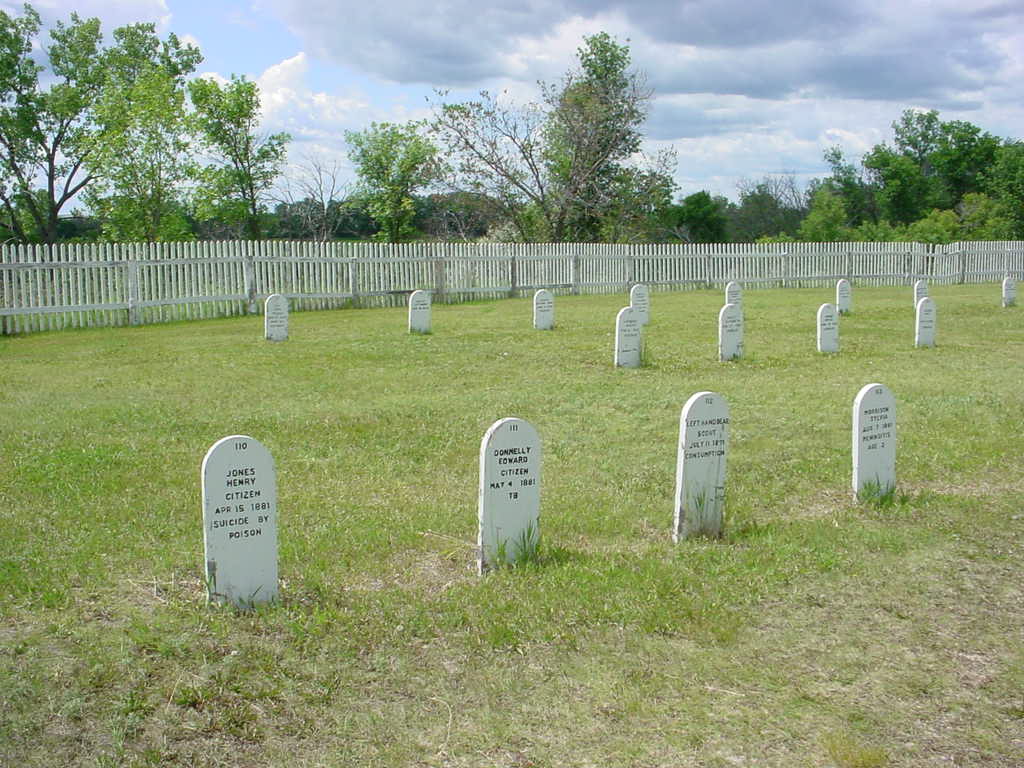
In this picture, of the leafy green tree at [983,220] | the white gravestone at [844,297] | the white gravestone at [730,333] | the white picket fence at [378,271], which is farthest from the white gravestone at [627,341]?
the leafy green tree at [983,220]

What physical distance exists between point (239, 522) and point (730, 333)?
34.8 feet

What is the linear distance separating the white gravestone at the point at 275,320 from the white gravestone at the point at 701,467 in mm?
12106

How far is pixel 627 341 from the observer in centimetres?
1381

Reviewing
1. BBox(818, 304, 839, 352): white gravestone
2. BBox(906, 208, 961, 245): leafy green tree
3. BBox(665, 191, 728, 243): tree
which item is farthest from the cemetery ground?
BBox(665, 191, 728, 243): tree

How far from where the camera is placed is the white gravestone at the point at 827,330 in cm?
1524

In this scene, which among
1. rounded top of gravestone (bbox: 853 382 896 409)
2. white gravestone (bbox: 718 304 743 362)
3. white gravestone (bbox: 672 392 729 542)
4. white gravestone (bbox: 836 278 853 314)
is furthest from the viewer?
white gravestone (bbox: 836 278 853 314)

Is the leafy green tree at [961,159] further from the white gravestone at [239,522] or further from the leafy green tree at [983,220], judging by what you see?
the white gravestone at [239,522]

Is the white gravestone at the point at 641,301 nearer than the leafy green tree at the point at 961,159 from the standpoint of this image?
Yes

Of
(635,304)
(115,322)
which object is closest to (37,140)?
(115,322)

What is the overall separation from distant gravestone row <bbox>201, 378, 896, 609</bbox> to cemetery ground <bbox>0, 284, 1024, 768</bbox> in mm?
169

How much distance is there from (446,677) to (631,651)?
0.88 meters

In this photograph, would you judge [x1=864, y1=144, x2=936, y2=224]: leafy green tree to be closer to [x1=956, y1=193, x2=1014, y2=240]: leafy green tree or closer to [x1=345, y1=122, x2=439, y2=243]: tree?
[x1=956, y1=193, x2=1014, y2=240]: leafy green tree

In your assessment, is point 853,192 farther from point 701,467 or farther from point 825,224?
point 701,467

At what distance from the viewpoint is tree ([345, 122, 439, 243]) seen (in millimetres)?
45000
